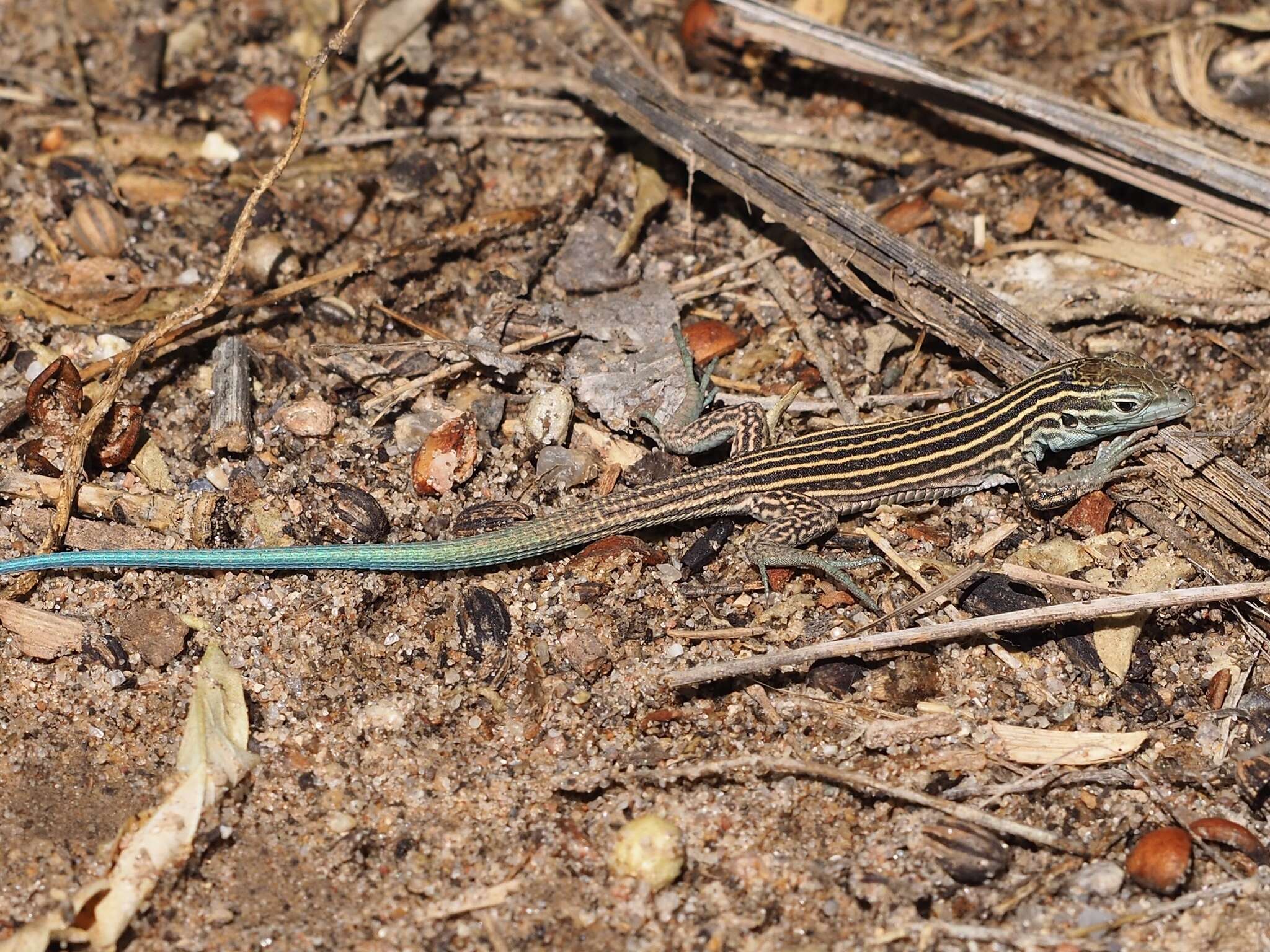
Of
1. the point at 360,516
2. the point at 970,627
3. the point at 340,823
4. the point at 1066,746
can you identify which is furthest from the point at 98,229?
the point at 1066,746

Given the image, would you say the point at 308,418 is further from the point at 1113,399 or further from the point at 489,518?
the point at 1113,399

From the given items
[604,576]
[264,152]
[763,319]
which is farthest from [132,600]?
[763,319]

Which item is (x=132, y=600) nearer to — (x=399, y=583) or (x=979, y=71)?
(x=399, y=583)

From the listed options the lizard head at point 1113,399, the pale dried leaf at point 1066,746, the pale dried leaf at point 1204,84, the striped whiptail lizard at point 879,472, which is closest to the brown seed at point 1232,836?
the pale dried leaf at point 1066,746

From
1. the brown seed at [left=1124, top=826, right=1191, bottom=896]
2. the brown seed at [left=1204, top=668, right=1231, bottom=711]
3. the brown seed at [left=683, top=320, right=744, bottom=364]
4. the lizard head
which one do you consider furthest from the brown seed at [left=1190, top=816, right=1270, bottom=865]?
the brown seed at [left=683, top=320, right=744, bottom=364]

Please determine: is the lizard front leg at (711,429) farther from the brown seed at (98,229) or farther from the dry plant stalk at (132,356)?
the brown seed at (98,229)
